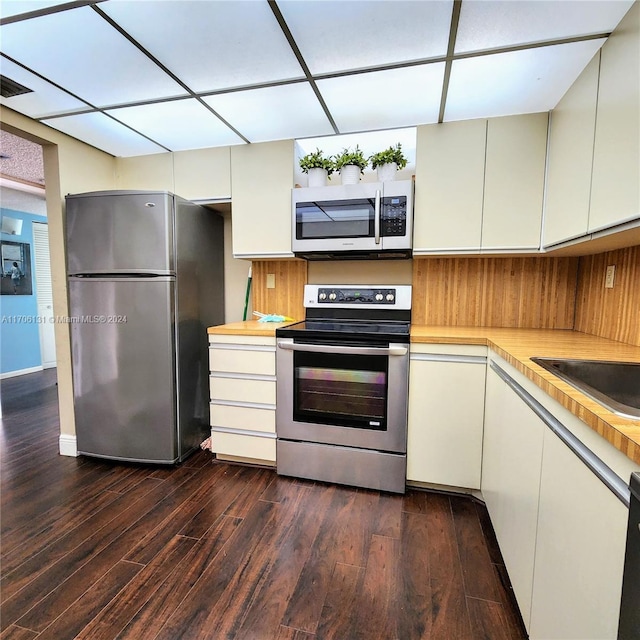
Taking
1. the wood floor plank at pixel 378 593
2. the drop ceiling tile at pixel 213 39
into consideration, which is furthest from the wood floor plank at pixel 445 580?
the drop ceiling tile at pixel 213 39

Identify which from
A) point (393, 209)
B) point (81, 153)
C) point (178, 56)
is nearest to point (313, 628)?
point (393, 209)

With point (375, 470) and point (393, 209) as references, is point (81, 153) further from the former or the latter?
point (375, 470)

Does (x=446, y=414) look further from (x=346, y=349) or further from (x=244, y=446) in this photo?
(x=244, y=446)

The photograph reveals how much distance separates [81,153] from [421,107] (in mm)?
2251

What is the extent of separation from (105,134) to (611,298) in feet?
10.2

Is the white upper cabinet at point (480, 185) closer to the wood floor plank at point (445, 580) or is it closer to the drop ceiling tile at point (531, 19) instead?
the drop ceiling tile at point (531, 19)

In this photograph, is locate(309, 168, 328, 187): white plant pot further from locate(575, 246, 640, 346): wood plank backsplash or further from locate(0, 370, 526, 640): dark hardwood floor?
locate(0, 370, 526, 640): dark hardwood floor

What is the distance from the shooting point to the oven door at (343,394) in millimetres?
1913

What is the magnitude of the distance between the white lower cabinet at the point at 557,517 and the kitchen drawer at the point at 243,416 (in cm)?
128

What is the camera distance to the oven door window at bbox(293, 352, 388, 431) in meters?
1.95

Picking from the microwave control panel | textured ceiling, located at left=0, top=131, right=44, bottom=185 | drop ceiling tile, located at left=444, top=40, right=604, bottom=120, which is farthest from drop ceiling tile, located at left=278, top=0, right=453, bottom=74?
textured ceiling, located at left=0, top=131, right=44, bottom=185

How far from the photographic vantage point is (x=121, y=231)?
217 cm

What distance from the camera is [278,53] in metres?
1.48

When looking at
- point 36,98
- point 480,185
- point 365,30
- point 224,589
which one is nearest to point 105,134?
point 36,98
